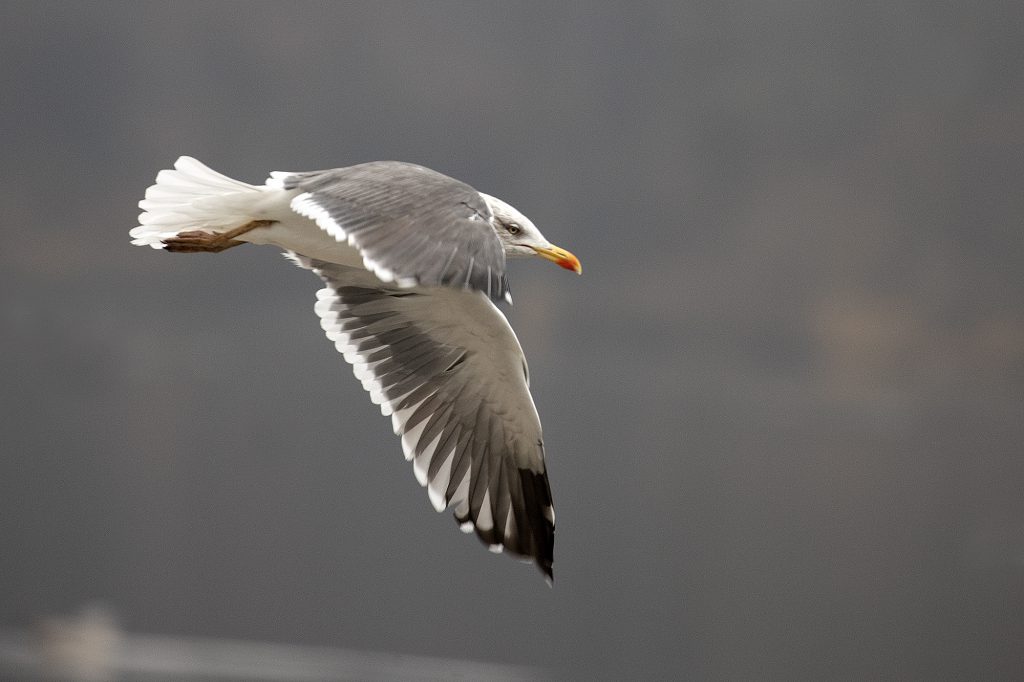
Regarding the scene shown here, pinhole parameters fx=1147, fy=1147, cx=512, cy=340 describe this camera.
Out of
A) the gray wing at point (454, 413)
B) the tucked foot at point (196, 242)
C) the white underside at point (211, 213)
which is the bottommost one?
the gray wing at point (454, 413)

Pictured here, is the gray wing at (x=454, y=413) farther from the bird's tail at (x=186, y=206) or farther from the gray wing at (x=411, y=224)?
the gray wing at (x=411, y=224)

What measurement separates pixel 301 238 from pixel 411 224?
513mm

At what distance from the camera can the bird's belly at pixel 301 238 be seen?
6.27 ft

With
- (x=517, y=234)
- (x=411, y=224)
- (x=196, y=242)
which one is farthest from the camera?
(x=517, y=234)

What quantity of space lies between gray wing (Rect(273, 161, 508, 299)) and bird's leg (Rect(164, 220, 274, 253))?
7.4 inches

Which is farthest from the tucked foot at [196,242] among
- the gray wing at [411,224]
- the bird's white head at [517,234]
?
the bird's white head at [517,234]

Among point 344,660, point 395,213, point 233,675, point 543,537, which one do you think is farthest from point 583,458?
point 395,213

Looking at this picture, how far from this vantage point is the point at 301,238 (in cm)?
195

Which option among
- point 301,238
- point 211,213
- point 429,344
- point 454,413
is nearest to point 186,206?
point 211,213

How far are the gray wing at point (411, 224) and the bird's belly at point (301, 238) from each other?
4.8 inches

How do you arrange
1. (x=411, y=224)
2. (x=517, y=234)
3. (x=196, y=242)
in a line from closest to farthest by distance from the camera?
(x=411, y=224)
(x=196, y=242)
(x=517, y=234)

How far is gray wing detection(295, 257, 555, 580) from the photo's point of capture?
2.15 metres

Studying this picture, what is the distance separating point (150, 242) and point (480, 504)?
763 mm

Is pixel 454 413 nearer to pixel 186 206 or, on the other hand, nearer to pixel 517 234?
pixel 517 234
